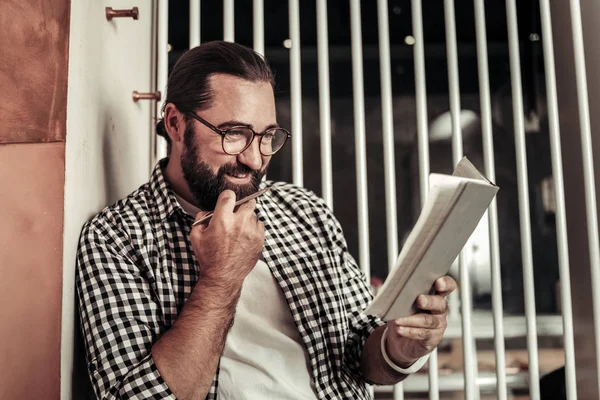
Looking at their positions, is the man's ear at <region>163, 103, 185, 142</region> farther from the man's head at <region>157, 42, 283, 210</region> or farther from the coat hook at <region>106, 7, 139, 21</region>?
the coat hook at <region>106, 7, 139, 21</region>

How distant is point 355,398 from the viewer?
4.11ft

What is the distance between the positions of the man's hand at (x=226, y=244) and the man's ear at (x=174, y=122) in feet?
0.98

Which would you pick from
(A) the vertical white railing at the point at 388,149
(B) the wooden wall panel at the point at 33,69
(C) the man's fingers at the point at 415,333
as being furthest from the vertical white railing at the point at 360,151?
(B) the wooden wall panel at the point at 33,69

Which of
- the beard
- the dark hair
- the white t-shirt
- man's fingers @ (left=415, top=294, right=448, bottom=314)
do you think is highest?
the dark hair

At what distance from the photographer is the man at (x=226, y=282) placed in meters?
1.01

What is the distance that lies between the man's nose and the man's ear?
17 cm

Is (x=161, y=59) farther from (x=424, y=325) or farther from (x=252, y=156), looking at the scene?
(x=424, y=325)

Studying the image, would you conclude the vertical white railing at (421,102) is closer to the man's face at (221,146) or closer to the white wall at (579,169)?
the white wall at (579,169)

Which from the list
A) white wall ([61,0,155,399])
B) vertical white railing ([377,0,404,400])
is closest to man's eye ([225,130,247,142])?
white wall ([61,0,155,399])

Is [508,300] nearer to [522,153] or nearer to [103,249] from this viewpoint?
[522,153]

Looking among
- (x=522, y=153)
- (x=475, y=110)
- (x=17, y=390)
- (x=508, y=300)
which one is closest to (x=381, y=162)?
(x=475, y=110)

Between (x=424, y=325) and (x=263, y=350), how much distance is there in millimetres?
366

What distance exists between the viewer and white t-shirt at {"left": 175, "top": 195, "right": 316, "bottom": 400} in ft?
3.77

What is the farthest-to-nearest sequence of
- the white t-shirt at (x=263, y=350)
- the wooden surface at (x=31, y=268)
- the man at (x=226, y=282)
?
the white t-shirt at (x=263, y=350) < the man at (x=226, y=282) < the wooden surface at (x=31, y=268)
